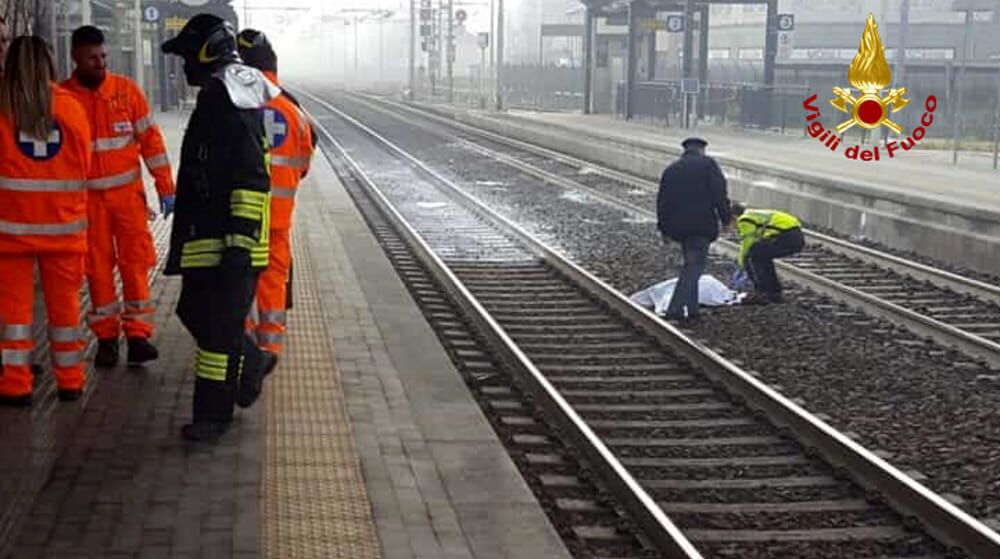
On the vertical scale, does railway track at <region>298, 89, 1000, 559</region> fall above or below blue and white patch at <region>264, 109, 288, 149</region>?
below

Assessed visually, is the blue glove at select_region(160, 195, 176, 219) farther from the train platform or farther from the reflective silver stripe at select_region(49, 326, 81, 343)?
the reflective silver stripe at select_region(49, 326, 81, 343)

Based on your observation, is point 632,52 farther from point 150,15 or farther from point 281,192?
point 281,192

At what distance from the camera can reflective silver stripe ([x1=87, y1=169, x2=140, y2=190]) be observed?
762 cm

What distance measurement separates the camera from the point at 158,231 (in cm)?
1541

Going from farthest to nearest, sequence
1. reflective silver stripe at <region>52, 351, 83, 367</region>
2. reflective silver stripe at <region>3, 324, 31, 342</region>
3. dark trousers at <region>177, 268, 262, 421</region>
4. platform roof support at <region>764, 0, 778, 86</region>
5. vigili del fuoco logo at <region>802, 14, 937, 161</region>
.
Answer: platform roof support at <region>764, 0, 778, 86</region>
vigili del fuoco logo at <region>802, 14, 937, 161</region>
reflective silver stripe at <region>52, 351, 83, 367</region>
reflective silver stripe at <region>3, 324, 31, 342</region>
dark trousers at <region>177, 268, 262, 421</region>

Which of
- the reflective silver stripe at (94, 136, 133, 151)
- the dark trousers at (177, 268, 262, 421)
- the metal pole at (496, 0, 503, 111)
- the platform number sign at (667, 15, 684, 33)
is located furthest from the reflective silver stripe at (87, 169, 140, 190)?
the metal pole at (496, 0, 503, 111)

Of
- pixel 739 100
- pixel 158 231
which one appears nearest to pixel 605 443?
pixel 158 231

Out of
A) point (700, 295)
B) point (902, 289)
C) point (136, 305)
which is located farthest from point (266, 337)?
point (902, 289)

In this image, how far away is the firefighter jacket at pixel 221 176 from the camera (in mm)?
6340

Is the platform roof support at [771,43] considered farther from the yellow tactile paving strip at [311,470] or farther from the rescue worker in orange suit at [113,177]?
the rescue worker in orange suit at [113,177]

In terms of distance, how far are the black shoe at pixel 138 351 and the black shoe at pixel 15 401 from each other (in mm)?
1232

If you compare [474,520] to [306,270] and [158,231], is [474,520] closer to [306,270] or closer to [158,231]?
[306,270]

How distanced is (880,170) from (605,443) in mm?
18906

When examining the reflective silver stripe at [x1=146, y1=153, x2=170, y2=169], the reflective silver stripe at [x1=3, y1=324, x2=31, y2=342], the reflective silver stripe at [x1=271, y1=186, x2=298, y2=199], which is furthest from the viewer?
the reflective silver stripe at [x1=146, y1=153, x2=170, y2=169]
